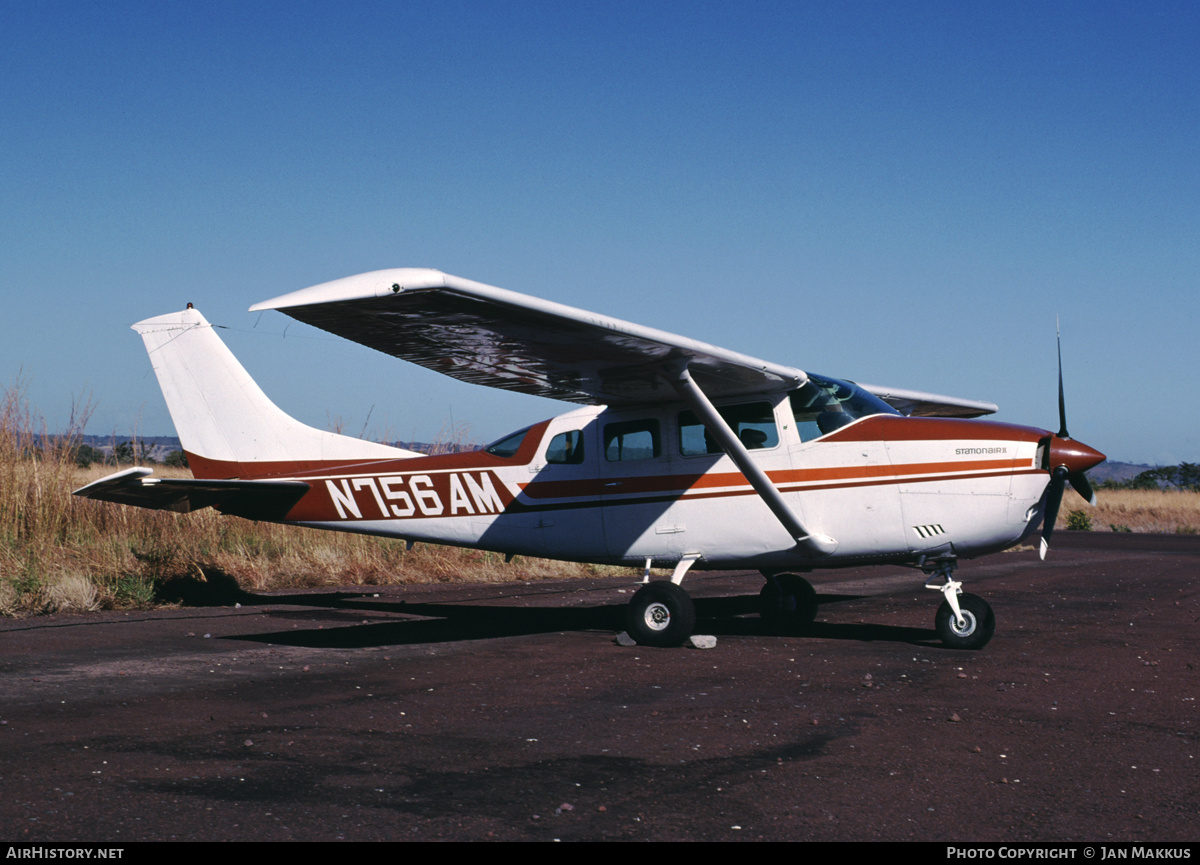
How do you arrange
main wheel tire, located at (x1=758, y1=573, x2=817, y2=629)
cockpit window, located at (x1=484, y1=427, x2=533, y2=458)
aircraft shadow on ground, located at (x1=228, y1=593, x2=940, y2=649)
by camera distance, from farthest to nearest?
main wheel tire, located at (x1=758, y1=573, x2=817, y2=629), cockpit window, located at (x1=484, y1=427, x2=533, y2=458), aircraft shadow on ground, located at (x1=228, y1=593, x2=940, y2=649)

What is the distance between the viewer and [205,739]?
5.17 m

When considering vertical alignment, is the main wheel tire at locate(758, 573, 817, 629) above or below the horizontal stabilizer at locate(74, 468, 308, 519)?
below

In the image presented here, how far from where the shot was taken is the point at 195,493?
10383 mm

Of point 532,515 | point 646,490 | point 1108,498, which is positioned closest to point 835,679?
point 646,490

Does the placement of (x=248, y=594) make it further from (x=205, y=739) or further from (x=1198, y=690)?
(x=1198, y=690)

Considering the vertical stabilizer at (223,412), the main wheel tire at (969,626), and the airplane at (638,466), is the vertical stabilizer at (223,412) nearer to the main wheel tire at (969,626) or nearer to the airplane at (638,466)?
the airplane at (638,466)

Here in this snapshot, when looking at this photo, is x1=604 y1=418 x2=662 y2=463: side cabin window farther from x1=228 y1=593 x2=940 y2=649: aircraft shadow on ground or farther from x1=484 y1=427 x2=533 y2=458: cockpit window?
x1=228 y1=593 x2=940 y2=649: aircraft shadow on ground

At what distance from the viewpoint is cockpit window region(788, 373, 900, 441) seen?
905 cm

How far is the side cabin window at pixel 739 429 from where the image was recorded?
9.23m

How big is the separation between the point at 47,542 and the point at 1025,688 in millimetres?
10722

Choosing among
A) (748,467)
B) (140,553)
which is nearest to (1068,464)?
(748,467)

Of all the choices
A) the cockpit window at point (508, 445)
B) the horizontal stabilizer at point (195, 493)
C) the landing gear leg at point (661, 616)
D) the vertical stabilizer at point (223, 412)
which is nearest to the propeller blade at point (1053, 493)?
the landing gear leg at point (661, 616)

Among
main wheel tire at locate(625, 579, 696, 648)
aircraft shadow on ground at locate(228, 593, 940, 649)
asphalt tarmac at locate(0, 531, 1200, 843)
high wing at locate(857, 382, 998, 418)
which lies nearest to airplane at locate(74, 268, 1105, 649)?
main wheel tire at locate(625, 579, 696, 648)

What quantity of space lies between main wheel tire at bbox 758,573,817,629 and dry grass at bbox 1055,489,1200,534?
2399 centimetres
